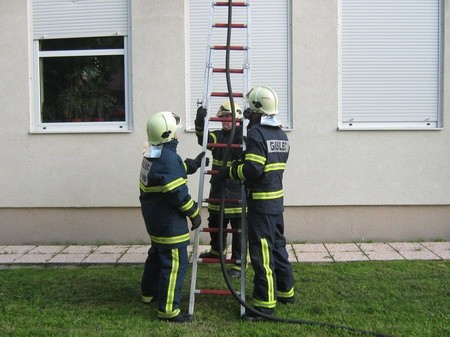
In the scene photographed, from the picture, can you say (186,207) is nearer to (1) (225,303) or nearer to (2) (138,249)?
(1) (225,303)

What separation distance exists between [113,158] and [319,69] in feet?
9.95

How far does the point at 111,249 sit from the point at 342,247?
3.04 meters

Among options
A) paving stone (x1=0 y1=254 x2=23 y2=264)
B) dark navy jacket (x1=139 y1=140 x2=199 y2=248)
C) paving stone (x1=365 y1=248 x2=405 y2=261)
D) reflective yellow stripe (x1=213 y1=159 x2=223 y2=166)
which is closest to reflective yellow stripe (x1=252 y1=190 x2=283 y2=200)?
dark navy jacket (x1=139 y1=140 x2=199 y2=248)

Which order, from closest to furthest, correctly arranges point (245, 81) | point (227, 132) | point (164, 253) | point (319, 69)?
point (164, 253) < point (245, 81) < point (227, 132) < point (319, 69)

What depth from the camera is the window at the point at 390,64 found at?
7676mm

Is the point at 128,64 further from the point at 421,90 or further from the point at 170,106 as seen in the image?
the point at 421,90

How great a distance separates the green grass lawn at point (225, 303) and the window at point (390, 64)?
2.13 m

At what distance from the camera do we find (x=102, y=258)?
7.10 metres

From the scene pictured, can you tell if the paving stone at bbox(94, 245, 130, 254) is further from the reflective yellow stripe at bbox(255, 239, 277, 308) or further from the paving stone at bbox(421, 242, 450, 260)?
the paving stone at bbox(421, 242, 450, 260)

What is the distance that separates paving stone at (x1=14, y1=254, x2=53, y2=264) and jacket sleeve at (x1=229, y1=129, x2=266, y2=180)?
321cm

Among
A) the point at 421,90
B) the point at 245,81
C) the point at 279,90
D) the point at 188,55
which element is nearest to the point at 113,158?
the point at 188,55

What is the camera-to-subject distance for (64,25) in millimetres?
7926

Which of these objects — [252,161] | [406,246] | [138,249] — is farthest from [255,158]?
[406,246]

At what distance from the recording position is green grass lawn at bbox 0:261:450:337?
475 cm
